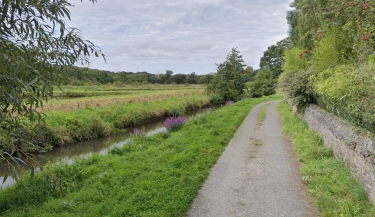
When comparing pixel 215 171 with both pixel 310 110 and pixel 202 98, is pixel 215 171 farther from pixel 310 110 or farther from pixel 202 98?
pixel 202 98

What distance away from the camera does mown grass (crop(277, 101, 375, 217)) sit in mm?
4418

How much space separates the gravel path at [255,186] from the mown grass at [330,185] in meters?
0.22

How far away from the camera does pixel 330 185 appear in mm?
5391

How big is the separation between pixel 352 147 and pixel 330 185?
0.98 meters

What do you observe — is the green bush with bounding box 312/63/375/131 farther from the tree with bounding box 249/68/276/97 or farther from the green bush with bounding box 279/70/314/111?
the tree with bounding box 249/68/276/97

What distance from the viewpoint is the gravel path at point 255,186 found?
480 cm

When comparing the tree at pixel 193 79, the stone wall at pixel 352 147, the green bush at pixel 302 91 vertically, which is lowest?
the stone wall at pixel 352 147

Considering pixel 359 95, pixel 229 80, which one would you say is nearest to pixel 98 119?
pixel 359 95

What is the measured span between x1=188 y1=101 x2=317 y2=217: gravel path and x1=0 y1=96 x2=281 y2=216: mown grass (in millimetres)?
337

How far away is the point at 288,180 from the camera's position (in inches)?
242

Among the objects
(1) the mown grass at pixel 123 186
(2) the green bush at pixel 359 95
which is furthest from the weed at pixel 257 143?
(2) the green bush at pixel 359 95

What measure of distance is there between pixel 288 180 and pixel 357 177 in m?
1.43

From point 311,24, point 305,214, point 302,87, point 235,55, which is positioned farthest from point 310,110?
point 235,55

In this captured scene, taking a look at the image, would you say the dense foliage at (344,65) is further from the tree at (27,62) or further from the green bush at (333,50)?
the tree at (27,62)
